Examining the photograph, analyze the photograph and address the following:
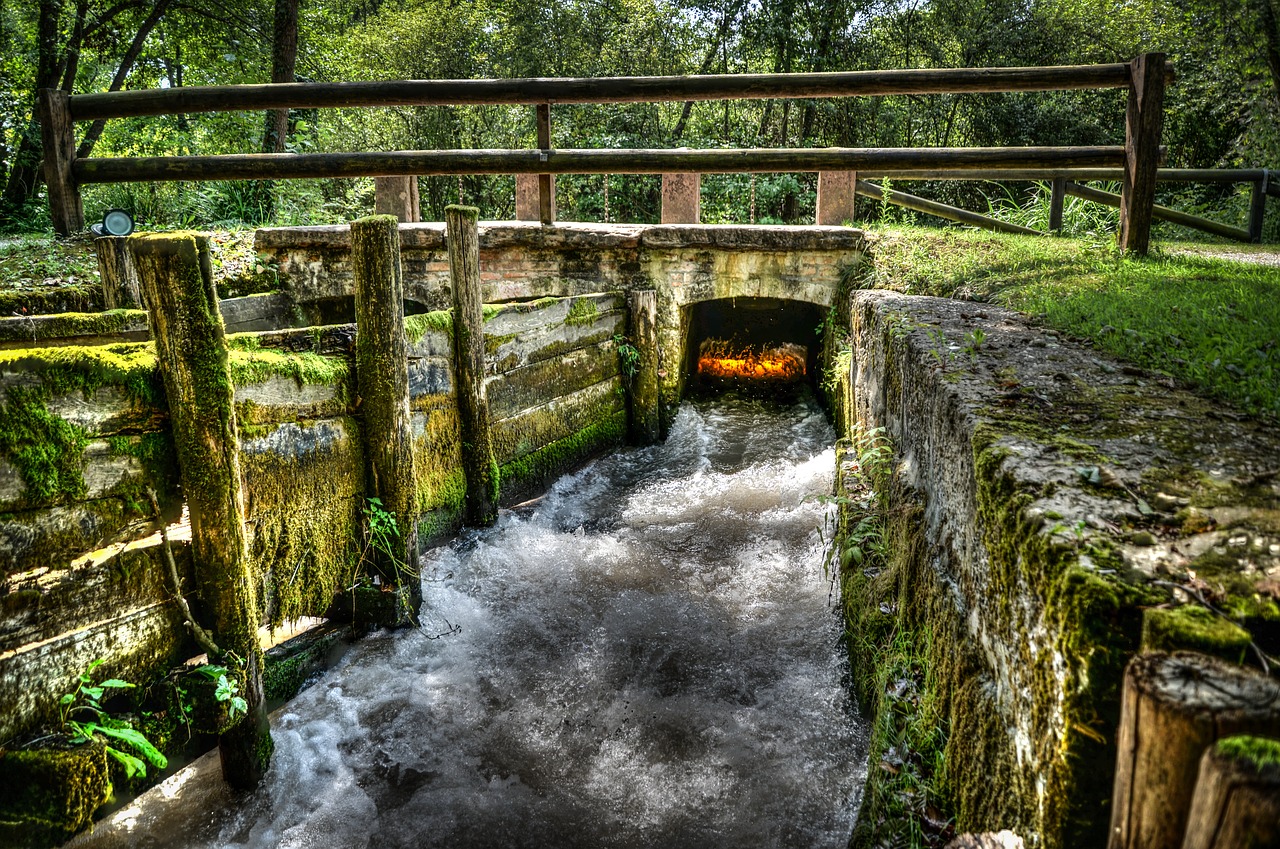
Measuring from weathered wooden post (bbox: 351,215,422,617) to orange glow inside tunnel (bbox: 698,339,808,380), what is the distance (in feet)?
18.8

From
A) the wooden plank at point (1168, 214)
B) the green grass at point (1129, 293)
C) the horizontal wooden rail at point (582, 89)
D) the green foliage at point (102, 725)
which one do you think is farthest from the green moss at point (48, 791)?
the wooden plank at point (1168, 214)

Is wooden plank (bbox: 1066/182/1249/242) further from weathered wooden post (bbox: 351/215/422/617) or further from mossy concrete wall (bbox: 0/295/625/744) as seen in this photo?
weathered wooden post (bbox: 351/215/422/617)

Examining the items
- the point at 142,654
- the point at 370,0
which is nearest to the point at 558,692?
the point at 142,654

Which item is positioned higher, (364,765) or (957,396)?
(957,396)

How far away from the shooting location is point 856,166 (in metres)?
6.32

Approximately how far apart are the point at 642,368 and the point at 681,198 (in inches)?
64.5

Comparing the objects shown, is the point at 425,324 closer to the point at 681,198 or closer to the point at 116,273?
the point at 116,273

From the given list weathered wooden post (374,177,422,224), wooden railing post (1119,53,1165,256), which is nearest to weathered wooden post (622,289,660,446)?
weathered wooden post (374,177,422,224)

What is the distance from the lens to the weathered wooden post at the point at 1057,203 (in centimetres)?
798

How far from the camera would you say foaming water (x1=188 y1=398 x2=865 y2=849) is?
11.1 feet

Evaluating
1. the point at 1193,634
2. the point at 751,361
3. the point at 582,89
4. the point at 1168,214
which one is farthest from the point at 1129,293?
the point at 751,361

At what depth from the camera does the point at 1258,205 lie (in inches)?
353

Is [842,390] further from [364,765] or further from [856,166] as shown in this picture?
[364,765]

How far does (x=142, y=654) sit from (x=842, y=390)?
5.61 metres
